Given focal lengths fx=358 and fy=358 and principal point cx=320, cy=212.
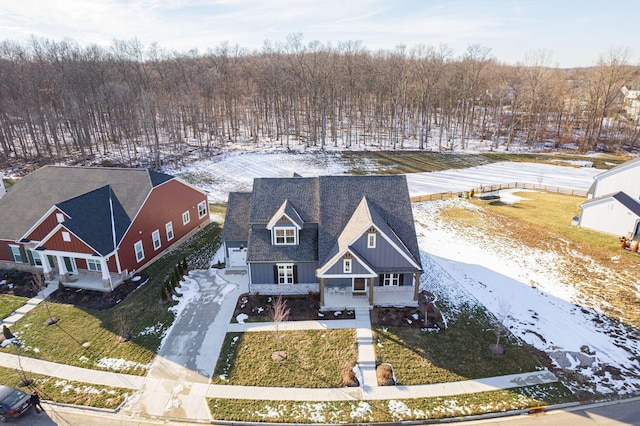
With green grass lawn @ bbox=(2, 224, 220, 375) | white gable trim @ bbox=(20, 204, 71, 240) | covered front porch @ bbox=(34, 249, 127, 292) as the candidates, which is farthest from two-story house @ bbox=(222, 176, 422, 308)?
white gable trim @ bbox=(20, 204, 71, 240)

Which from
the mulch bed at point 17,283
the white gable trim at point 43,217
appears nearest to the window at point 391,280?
the white gable trim at point 43,217

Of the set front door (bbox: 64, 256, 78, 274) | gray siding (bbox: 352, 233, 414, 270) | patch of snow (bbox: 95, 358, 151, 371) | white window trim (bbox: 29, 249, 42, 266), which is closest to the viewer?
patch of snow (bbox: 95, 358, 151, 371)

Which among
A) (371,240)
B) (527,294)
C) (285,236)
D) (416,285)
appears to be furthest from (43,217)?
(527,294)

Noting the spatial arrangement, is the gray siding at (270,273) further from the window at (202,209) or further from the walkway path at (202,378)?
the window at (202,209)

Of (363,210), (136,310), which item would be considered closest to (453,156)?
(363,210)

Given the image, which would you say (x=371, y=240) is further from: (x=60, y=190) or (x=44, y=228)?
(x=60, y=190)

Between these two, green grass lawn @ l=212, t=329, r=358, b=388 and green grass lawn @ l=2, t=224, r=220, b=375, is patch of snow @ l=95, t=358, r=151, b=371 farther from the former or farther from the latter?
green grass lawn @ l=212, t=329, r=358, b=388
